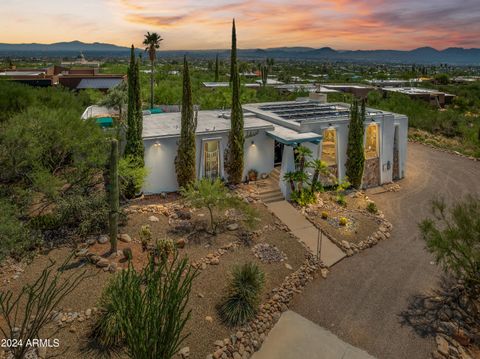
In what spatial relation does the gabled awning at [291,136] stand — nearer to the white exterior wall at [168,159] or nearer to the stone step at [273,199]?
the white exterior wall at [168,159]

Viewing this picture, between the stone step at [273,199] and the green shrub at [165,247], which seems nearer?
the green shrub at [165,247]

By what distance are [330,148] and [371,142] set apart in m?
3.29

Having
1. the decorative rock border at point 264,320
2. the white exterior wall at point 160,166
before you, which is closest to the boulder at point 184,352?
the decorative rock border at point 264,320

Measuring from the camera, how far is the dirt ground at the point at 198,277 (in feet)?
36.1

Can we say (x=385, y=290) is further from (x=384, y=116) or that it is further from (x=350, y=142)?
(x=384, y=116)

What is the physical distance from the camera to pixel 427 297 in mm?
14195

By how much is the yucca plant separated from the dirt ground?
369mm

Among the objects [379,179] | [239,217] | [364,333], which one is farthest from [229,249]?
[379,179]

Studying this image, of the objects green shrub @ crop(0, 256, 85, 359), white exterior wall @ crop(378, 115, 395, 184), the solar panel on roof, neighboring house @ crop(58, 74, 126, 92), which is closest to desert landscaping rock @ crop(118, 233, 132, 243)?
green shrub @ crop(0, 256, 85, 359)

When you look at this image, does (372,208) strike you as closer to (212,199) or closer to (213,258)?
(212,199)

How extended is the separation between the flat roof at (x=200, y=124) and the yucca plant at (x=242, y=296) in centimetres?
1137

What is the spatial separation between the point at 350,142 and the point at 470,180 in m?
12.8

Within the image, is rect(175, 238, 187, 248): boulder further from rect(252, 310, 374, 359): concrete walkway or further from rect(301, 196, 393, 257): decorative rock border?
rect(301, 196, 393, 257): decorative rock border

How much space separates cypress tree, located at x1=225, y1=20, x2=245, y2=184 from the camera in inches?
882
